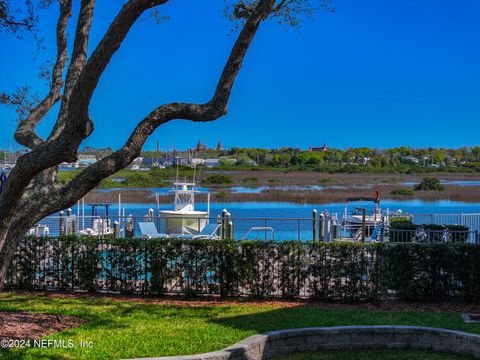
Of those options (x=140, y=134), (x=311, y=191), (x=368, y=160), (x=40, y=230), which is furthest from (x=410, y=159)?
(x=140, y=134)

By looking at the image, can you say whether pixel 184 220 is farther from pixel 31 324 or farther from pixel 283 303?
pixel 31 324

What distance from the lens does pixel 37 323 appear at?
8039mm

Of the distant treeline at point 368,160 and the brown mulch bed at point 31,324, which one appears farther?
the distant treeline at point 368,160

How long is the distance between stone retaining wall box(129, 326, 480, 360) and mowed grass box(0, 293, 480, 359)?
1.26ft

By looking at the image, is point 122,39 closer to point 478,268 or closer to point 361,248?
point 361,248

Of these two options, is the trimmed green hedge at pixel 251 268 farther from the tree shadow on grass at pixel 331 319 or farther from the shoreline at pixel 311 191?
the shoreline at pixel 311 191

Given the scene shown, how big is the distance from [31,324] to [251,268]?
398 cm

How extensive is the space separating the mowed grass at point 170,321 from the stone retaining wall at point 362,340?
1.26 feet

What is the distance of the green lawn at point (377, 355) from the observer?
23.8 feet

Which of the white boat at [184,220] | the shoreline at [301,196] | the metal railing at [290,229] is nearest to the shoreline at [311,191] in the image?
the shoreline at [301,196]

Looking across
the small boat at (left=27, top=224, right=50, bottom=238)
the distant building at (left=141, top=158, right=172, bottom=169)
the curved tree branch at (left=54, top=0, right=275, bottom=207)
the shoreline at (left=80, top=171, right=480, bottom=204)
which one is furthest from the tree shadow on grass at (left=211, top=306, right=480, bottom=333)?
the distant building at (left=141, top=158, right=172, bottom=169)

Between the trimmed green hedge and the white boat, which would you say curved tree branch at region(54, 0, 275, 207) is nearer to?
the trimmed green hedge

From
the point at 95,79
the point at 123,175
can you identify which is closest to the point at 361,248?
the point at 95,79

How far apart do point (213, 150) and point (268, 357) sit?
265ft
